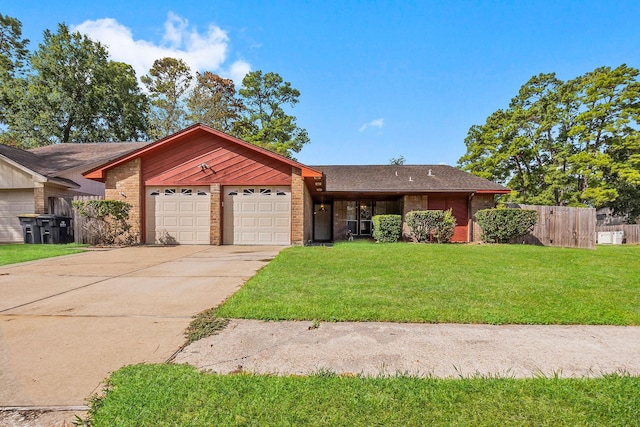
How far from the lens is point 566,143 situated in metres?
21.5

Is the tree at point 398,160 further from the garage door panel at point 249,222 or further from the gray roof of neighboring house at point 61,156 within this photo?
the garage door panel at point 249,222

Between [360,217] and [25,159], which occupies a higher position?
[25,159]

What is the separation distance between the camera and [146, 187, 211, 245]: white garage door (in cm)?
1083

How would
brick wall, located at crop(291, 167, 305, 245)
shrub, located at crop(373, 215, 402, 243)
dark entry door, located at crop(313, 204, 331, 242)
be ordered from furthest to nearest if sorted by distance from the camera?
dark entry door, located at crop(313, 204, 331, 242), shrub, located at crop(373, 215, 402, 243), brick wall, located at crop(291, 167, 305, 245)

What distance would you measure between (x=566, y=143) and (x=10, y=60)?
44.1m

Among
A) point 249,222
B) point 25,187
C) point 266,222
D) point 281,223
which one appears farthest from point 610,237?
point 25,187

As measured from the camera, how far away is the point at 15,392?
5.92 feet

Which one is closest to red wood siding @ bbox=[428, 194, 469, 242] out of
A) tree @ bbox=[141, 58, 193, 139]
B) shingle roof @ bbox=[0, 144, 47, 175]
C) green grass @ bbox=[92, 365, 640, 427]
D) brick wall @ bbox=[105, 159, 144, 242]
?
brick wall @ bbox=[105, 159, 144, 242]

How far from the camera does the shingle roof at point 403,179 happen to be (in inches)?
559

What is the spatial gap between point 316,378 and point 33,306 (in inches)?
147

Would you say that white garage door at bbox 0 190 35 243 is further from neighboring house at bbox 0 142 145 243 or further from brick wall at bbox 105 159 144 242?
brick wall at bbox 105 159 144 242

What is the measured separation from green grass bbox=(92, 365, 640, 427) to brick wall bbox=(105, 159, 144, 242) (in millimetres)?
10236

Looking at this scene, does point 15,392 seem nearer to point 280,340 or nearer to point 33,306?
point 280,340

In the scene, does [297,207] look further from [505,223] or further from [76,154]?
[76,154]
